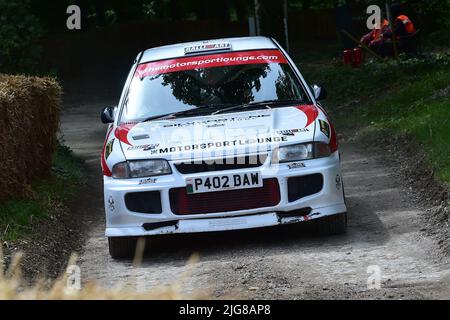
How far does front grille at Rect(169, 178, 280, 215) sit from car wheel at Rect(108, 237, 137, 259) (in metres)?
0.73

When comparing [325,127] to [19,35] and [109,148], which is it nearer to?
[109,148]

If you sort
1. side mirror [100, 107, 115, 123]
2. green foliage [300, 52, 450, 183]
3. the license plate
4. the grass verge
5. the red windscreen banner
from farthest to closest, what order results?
green foliage [300, 52, 450, 183] → the red windscreen banner → side mirror [100, 107, 115, 123] → the grass verge → the license plate

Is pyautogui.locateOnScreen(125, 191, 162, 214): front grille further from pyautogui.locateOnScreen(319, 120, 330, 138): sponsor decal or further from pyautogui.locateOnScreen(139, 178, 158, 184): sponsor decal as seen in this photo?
A: pyautogui.locateOnScreen(319, 120, 330, 138): sponsor decal

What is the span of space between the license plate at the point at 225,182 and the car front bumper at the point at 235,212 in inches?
2.0

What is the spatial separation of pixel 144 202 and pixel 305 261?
61.7 inches

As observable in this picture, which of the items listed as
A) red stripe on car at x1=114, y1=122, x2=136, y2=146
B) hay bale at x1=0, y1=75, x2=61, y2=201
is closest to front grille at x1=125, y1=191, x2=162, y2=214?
red stripe on car at x1=114, y1=122, x2=136, y2=146

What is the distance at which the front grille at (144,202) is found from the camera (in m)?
9.66

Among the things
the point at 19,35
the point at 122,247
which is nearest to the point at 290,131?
the point at 122,247

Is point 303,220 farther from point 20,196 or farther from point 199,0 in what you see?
point 199,0

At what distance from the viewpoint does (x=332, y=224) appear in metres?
9.99

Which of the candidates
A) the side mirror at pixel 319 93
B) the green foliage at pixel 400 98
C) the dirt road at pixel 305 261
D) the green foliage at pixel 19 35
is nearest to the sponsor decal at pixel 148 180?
the dirt road at pixel 305 261

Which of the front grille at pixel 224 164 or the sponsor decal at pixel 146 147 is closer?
the front grille at pixel 224 164

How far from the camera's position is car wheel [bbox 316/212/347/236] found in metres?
9.95

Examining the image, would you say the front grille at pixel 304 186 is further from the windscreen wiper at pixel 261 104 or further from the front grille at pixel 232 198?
the windscreen wiper at pixel 261 104
